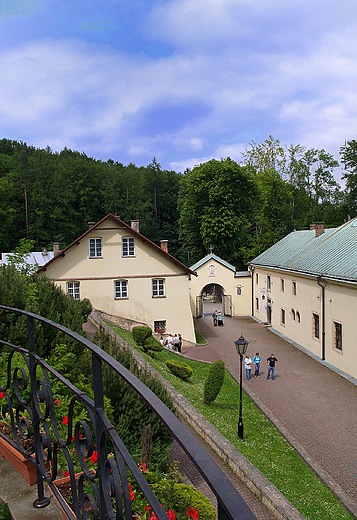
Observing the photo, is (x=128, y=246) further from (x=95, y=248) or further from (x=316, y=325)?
(x=316, y=325)

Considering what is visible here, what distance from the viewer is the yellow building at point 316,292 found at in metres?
20.0

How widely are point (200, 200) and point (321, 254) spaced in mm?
22790

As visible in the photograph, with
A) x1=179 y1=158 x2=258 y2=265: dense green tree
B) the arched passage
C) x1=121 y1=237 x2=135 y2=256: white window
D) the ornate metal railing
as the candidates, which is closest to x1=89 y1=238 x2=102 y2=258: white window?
x1=121 y1=237 x2=135 y2=256: white window

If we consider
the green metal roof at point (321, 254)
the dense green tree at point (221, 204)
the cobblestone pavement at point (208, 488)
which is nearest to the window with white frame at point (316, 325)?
the green metal roof at point (321, 254)

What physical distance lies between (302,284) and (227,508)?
2599 cm

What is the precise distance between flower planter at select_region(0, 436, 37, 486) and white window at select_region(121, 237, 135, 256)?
2322 centimetres

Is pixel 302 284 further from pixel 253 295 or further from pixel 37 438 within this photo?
pixel 37 438

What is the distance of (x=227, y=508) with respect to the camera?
114cm

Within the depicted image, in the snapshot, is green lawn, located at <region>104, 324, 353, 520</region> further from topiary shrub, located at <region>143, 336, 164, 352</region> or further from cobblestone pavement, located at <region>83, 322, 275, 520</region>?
topiary shrub, located at <region>143, 336, 164, 352</region>

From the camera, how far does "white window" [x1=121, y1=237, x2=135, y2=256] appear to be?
26531mm

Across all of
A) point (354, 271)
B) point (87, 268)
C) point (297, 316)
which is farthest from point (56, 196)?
point (354, 271)

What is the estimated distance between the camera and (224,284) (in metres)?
38.1

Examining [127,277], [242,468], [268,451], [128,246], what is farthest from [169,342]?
[242,468]

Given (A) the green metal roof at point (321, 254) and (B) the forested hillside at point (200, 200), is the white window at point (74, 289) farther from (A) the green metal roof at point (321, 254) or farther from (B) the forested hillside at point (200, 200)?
(B) the forested hillside at point (200, 200)
